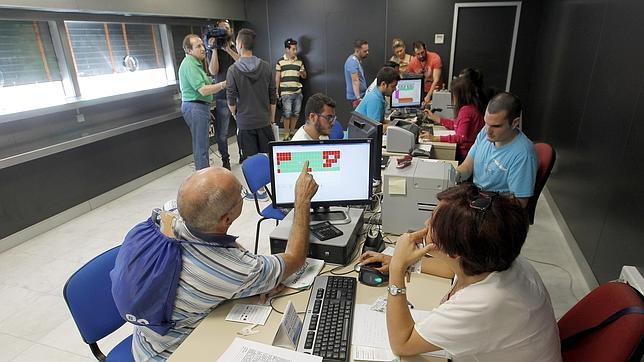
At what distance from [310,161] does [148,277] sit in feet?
3.06

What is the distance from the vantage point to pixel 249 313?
1.38 meters

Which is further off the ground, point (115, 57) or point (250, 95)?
point (115, 57)

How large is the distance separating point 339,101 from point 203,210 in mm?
6004

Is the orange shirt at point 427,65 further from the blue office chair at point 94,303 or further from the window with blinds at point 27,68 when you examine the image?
the blue office chair at point 94,303

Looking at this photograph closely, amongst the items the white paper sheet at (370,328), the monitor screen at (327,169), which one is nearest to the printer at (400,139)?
the monitor screen at (327,169)

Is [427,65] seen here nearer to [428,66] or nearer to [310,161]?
[428,66]

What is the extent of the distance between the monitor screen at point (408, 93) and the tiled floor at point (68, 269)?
6.08 feet

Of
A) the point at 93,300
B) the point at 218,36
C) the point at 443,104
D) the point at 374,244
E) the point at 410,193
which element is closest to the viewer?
the point at 93,300

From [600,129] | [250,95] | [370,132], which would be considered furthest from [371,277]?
[250,95]

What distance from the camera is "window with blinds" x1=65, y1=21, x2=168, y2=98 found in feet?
13.5

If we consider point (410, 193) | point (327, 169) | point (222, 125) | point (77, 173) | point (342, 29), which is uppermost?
point (342, 29)

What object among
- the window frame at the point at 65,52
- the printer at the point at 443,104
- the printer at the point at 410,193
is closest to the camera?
the printer at the point at 410,193

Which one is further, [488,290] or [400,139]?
[400,139]

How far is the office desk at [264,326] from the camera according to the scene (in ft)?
4.00
